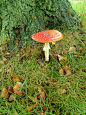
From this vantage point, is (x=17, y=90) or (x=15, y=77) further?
(x=15, y=77)

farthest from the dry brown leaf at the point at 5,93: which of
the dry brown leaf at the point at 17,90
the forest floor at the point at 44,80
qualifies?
the dry brown leaf at the point at 17,90

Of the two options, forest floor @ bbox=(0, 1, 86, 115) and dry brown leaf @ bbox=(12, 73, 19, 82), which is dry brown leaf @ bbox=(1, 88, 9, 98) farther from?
dry brown leaf @ bbox=(12, 73, 19, 82)

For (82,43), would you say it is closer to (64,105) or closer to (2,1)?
(64,105)

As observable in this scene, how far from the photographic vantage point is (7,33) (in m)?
2.27

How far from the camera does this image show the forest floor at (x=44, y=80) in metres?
1.29

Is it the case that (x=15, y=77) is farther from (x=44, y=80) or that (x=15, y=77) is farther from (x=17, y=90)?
(x=44, y=80)

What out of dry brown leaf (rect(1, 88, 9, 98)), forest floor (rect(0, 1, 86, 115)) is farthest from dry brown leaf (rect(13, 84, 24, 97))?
dry brown leaf (rect(1, 88, 9, 98))

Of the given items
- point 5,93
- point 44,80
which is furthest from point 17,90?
point 44,80

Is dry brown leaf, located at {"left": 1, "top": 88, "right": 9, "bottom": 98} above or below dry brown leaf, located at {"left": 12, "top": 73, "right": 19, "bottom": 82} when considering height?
below

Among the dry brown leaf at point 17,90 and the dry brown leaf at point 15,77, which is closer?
the dry brown leaf at point 17,90

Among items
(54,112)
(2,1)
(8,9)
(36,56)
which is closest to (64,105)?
(54,112)

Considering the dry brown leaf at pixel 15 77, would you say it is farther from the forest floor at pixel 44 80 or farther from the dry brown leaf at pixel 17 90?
the dry brown leaf at pixel 17 90

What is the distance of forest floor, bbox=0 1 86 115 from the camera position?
1295 millimetres

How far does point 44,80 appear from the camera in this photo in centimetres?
162
